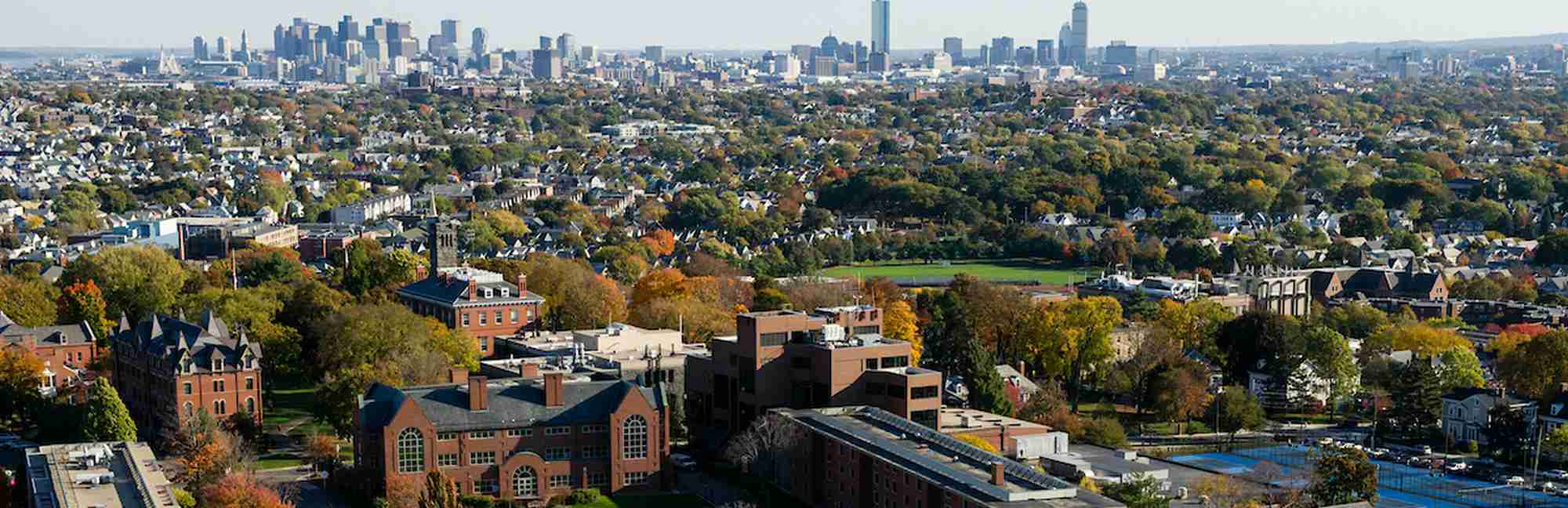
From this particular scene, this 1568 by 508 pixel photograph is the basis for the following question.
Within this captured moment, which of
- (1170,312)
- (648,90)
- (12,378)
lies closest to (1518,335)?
(1170,312)

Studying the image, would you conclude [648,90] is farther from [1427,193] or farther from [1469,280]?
[1469,280]

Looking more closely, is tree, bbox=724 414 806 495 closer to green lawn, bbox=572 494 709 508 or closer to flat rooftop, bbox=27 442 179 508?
green lawn, bbox=572 494 709 508

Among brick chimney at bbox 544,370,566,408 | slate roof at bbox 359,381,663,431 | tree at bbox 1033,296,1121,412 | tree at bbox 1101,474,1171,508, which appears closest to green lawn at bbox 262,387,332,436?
slate roof at bbox 359,381,663,431

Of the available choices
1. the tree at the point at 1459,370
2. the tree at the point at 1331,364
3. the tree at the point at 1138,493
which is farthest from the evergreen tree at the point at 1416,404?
the tree at the point at 1138,493

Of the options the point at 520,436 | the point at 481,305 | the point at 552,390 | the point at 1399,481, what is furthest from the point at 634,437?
the point at 481,305

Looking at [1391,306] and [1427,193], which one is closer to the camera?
[1391,306]
